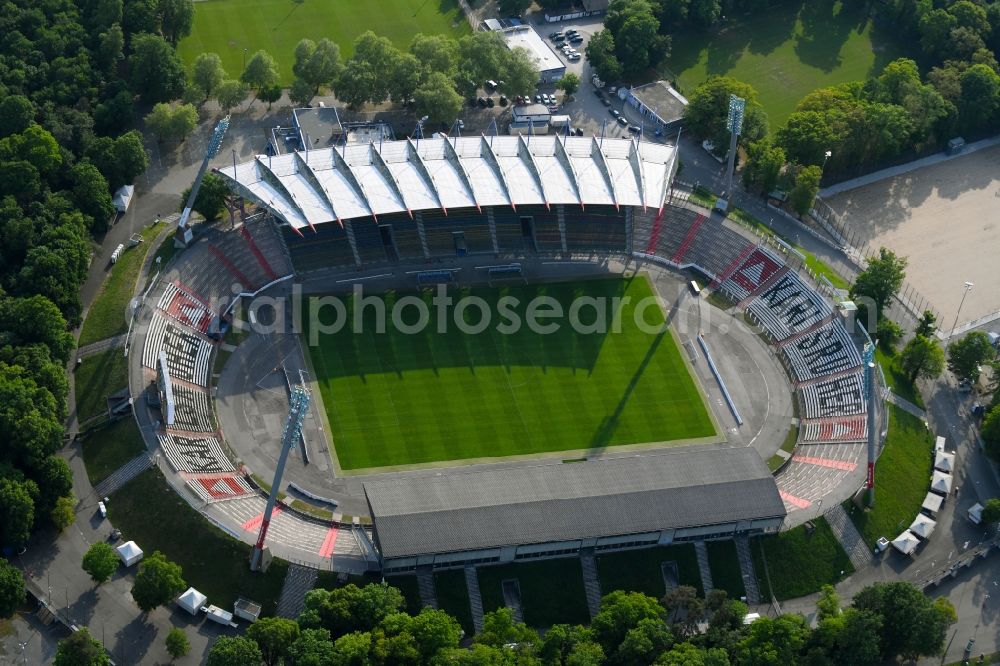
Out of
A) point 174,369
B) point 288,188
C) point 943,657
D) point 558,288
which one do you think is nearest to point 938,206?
point 558,288

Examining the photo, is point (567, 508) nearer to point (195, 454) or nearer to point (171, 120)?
point (195, 454)

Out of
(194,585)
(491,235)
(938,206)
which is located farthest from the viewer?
(938,206)

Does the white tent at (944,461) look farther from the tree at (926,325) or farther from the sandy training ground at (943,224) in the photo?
the sandy training ground at (943,224)

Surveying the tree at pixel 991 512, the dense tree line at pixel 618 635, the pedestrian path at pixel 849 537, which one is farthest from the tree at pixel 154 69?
the tree at pixel 991 512

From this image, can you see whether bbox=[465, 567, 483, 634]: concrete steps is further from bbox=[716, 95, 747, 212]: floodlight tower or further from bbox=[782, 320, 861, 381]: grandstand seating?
bbox=[716, 95, 747, 212]: floodlight tower

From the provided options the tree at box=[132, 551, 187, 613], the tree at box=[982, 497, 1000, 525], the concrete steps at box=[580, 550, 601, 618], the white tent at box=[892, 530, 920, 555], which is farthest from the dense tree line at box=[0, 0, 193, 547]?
the tree at box=[982, 497, 1000, 525]

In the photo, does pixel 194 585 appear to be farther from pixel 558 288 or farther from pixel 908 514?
pixel 908 514
